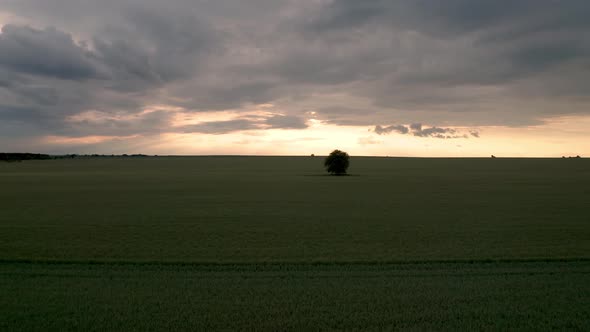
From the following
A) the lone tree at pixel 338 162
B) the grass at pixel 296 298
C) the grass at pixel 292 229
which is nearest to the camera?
the grass at pixel 296 298

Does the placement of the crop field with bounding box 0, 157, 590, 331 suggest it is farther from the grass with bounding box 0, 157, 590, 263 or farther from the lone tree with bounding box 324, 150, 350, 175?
the lone tree with bounding box 324, 150, 350, 175

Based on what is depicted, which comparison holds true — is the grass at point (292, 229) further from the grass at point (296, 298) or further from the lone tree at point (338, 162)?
the lone tree at point (338, 162)

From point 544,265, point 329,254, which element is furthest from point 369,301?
point 544,265

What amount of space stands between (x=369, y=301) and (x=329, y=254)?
16.6 feet

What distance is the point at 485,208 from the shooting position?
28156 millimetres

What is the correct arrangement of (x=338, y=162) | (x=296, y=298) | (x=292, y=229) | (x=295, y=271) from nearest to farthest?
(x=296, y=298), (x=295, y=271), (x=292, y=229), (x=338, y=162)

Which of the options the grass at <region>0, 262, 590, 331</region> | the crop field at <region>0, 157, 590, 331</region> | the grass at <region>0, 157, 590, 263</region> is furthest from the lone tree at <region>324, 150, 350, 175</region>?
the grass at <region>0, 262, 590, 331</region>

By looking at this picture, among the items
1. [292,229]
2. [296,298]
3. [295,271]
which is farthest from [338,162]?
[296,298]

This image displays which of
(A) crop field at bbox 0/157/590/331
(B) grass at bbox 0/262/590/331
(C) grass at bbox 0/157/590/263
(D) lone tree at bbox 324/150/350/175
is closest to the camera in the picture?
(B) grass at bbox 0/262/590/331

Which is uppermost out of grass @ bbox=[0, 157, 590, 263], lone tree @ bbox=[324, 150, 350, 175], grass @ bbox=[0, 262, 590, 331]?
lone tree @ bbox=[324, 150, 350, 175]

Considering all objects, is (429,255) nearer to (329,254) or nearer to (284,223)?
(329,254)

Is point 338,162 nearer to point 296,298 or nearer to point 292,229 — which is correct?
point 292,229

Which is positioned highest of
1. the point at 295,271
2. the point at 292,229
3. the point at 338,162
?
the point at 338,162

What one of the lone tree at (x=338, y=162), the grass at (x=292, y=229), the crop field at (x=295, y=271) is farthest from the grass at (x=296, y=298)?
the lone tree at (x=338, y=162)
